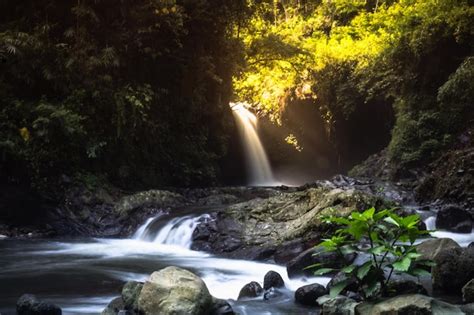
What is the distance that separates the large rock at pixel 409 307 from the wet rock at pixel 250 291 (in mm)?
1994

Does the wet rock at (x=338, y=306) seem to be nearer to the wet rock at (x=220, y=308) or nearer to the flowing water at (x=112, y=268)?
the flowing water at (x=112, y=268)

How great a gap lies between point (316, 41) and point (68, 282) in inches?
707

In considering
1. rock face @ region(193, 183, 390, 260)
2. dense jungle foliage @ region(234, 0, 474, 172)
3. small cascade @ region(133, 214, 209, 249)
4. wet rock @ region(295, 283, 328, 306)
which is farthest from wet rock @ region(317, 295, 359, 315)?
dense jungle foliage @ region(234, 0, 474, 172)

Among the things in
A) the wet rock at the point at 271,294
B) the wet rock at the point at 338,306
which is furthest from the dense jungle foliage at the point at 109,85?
the wet rock at the point at 338,306

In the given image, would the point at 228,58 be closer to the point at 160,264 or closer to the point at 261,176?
the point at 261,176

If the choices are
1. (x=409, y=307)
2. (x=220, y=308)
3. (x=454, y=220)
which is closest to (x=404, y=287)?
(x=409, y=307)

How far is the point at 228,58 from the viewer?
16.2 metres

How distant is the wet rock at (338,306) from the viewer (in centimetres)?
498

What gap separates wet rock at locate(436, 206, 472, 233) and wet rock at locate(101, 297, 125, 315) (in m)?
6.72

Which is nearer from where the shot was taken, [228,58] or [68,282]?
[68,282]

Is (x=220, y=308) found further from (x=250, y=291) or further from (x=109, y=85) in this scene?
(x=109, y=85)

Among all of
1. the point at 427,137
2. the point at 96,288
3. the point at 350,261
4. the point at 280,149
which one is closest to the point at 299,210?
the point at 350,261

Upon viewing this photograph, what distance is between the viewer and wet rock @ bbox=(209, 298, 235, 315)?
5436mm

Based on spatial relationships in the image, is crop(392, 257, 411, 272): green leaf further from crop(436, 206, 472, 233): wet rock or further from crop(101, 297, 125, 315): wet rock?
crop(436, 206, 472, 233): wet rock
